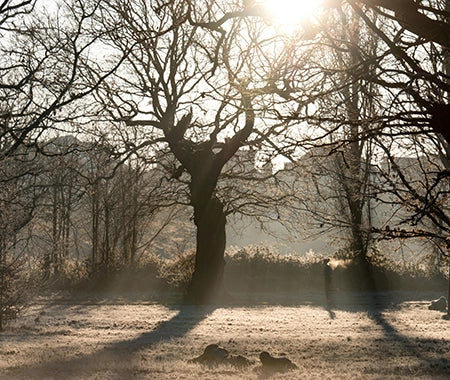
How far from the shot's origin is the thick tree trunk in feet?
81.3

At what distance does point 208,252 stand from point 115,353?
12952 millimetres

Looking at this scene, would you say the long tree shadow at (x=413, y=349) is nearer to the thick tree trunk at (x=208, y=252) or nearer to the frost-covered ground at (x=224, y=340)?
the frost-covered ground at (x=224, y=340)

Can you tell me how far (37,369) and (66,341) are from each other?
388 cm

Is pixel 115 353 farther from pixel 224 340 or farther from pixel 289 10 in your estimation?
pixel 289 10

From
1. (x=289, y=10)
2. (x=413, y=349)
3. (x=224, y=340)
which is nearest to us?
(x=289, y=10)

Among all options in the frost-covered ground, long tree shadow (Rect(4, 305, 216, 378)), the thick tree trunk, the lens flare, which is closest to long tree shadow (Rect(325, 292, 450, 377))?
the frost-covered ground

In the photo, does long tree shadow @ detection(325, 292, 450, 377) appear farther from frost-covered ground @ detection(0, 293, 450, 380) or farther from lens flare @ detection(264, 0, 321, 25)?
lens flare @ detection(264, 0, 321, 25)

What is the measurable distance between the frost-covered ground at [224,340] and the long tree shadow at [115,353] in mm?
17

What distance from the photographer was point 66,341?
13.9 metres

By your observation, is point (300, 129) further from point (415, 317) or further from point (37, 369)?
point (415, 317)

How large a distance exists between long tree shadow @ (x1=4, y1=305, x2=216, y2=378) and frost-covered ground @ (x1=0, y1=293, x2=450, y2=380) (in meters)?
0.02

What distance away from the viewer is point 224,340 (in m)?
14.1

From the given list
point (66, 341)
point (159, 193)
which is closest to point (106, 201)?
point (159, 193)

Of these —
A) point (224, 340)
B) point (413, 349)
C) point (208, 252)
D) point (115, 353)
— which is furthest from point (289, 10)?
point (208, 252)
